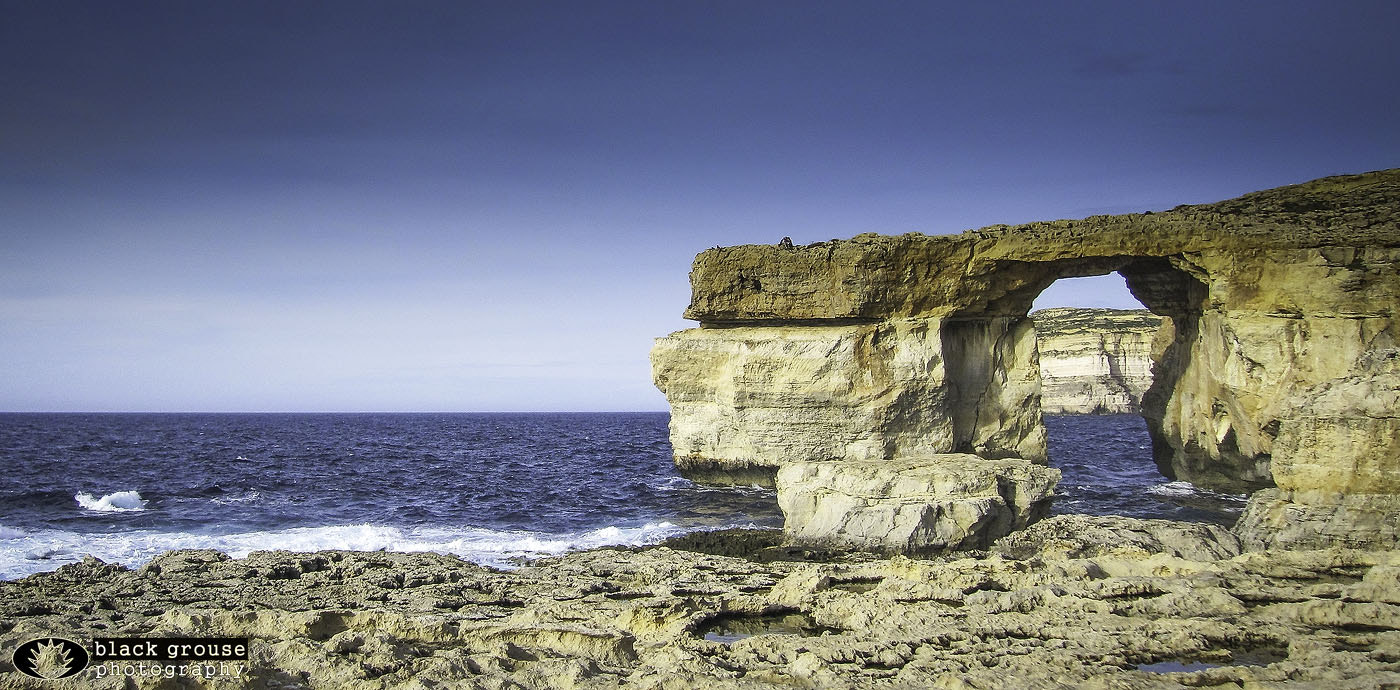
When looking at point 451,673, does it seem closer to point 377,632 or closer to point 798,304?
point 377,632

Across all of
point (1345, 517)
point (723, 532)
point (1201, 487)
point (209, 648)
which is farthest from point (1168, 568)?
point (1201, 487)

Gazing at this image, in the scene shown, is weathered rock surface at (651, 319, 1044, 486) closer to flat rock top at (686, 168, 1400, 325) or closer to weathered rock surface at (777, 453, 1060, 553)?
flat rock top at (686, 168, 1400, 325)

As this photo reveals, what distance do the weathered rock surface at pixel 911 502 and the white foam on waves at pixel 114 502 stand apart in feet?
55.8

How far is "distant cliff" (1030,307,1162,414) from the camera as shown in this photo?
66125mm

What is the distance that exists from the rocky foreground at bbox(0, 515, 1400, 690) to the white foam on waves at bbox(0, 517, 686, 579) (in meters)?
3.05

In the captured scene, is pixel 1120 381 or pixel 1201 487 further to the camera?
pixel 1120 381

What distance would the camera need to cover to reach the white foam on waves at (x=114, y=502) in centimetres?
2161

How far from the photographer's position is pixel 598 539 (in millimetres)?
16500

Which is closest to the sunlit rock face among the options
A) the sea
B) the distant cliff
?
the sea

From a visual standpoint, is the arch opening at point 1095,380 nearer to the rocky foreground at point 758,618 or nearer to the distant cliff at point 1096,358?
→ the distant cliff at point 1096,358

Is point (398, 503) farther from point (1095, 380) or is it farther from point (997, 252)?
point (1095, 380)

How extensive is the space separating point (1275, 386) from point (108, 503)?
27.8m

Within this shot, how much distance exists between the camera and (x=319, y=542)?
16484mm

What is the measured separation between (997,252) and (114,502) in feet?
75.3
